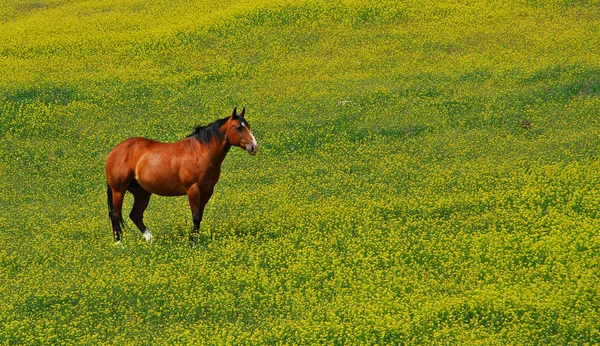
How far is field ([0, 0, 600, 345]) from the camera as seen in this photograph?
15102 millimetres

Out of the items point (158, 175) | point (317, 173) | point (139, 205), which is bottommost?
point (317, 173)

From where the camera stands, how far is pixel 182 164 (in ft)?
61.0

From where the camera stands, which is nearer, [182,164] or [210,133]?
[182,164]

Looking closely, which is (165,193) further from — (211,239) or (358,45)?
(358,45)

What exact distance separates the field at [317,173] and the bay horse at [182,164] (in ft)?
3.35

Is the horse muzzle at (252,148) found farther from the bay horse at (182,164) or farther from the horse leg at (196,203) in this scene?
the horse leg at (196,203)

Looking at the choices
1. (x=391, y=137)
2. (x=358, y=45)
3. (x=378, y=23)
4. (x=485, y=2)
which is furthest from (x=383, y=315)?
(x=485, y=2)

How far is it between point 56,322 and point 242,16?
2689 centimetres

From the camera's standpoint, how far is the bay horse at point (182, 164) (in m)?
18.5

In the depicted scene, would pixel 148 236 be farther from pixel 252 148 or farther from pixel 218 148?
pixel 252 148

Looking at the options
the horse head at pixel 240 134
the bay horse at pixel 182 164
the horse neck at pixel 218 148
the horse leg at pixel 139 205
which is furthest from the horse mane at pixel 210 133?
the horse leg at pixel 139 205

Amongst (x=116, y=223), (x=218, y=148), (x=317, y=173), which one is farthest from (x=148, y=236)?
(x=317, y=173)

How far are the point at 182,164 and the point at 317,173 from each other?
7.02 meters

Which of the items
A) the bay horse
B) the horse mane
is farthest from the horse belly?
the horse mane
